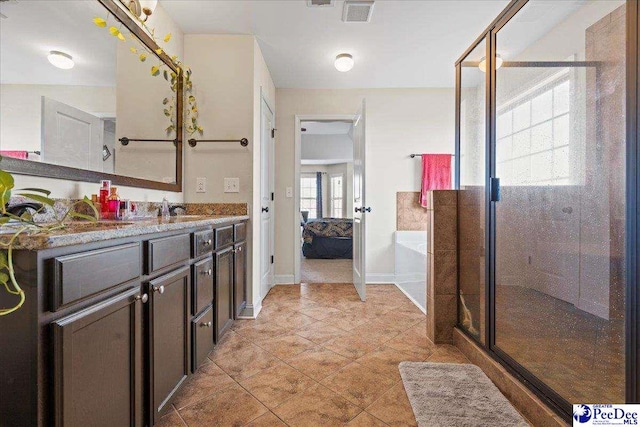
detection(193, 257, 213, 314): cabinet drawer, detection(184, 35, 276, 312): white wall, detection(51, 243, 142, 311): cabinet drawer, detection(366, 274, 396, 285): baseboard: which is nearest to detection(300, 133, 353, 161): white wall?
detection(366, 274, 396, 285): baseboard

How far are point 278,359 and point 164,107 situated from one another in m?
2.00

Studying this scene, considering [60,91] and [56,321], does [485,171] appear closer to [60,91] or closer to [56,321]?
[56,321]

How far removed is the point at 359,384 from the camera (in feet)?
5.38

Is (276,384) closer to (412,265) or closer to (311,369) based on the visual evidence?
(311,369)

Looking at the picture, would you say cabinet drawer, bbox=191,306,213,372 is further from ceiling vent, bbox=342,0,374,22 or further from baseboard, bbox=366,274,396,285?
baseboard, bbox=366,274,396,285

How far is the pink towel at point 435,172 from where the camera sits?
12.6 ft

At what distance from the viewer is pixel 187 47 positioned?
8.64ft

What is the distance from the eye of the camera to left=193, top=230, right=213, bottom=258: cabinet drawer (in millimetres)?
1592

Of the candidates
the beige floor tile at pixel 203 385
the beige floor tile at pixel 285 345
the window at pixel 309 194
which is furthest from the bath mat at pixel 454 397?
the window at pixel 309 194

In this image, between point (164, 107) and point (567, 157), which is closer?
point (567, 157)

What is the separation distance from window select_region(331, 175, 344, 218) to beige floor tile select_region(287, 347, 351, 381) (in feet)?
25.2

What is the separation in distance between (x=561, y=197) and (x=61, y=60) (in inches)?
93.7

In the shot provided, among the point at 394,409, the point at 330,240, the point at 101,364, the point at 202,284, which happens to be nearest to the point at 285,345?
the point at 202,284

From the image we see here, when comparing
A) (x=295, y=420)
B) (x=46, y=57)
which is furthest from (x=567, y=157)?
(x=46, y=57)
